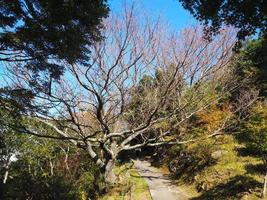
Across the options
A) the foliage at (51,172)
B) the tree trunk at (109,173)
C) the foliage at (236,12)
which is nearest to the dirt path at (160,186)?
the tree trunk at (109,173)

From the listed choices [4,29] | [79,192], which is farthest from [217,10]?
[79,192]

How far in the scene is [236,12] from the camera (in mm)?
6457

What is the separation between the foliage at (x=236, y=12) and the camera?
6.17 meters

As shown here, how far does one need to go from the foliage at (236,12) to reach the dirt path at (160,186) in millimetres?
10474

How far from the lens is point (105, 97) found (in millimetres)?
15883

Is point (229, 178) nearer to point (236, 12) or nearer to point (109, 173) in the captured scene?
point (109, 173)

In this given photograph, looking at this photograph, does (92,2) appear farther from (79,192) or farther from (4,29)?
(79,192)

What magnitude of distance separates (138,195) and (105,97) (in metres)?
5.01

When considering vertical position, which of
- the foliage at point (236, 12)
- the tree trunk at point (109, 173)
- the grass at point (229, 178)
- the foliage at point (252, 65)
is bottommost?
the grass at point (229, 178)

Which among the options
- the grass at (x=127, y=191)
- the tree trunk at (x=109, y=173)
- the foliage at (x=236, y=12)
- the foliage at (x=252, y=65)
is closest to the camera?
the foliage at (x=236, y=12)

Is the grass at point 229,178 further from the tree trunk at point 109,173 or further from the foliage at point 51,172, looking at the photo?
the foliage at point 51,172

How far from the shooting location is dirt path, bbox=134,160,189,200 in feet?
51.7

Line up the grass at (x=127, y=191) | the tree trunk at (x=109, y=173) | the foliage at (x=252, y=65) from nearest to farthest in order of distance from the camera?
the grass at (x=127, y=191)
the tree trunk at (x=109, y=173)
the foliage at (x=252, y=65)

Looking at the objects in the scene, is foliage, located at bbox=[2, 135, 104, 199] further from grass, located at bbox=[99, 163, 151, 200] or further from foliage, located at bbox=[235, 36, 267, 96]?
foliage, located at bbox=[235, 36, 267, 96]
